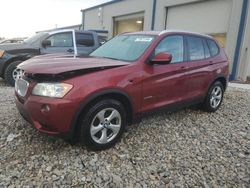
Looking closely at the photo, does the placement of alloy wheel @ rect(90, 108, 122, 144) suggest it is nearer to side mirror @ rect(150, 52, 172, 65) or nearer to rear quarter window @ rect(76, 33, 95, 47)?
side mirror @ rect(150, 52, 172, 65)

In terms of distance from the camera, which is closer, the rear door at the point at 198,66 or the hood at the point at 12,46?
the rear door at the point at 198,66

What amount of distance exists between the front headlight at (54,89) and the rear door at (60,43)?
498 centimetres

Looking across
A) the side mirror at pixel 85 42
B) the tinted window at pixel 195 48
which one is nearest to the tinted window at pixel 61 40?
the side mirror at pixel 85 42

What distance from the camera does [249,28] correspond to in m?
9.88

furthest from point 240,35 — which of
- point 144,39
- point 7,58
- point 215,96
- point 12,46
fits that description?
point 7,58

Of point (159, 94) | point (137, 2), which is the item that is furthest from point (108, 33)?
point (159, 94)

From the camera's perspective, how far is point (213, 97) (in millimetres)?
5316

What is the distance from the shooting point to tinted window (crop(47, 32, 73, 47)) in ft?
25.6

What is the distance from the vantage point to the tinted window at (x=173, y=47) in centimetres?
403

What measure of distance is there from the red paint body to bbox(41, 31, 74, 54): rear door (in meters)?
4.28

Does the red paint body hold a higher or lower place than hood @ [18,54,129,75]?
lower

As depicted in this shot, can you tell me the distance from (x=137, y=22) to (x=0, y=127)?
15.7m

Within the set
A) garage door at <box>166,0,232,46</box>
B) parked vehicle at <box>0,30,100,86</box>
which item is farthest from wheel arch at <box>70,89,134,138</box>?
garage door at <box>166,0,232,46</box>

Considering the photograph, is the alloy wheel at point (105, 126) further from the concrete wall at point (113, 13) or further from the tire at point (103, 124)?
the concrete wall at point (113, 13)
